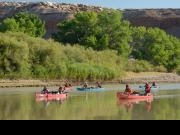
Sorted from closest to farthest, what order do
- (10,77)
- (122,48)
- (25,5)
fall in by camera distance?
(10,77) < (122,48) < (25,5)

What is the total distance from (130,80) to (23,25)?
2235 centimetres

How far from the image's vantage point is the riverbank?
185 feet

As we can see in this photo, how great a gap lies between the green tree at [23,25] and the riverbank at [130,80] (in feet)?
56.9

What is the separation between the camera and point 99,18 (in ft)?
274

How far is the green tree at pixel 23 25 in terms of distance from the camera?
251ft

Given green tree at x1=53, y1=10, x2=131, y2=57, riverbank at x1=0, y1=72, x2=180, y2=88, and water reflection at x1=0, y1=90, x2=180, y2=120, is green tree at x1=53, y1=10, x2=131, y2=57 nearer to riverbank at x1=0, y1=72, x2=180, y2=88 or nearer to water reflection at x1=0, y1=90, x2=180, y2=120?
riverbank at x1=0, y1=72, x2=180, y2=88

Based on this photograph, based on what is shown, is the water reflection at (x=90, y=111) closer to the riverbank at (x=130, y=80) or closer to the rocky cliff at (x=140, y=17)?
the riverbank at (x=130, y=80)

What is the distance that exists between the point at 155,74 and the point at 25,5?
121460 millimetres

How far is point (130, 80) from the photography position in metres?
71.1

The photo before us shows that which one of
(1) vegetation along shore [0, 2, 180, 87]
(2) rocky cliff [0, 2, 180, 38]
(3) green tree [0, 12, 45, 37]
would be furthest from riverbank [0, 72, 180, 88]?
(2) rocky cliff [0, 2, 180, 38]

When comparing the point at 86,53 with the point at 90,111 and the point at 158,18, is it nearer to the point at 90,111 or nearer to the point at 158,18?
the point at 90,111
